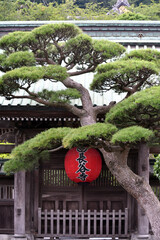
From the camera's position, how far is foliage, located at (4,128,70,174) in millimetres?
7957

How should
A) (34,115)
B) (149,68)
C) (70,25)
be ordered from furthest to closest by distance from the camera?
(34,115)
(70,25)
(149,68)

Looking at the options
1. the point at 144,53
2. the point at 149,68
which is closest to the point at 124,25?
the point at 144,53

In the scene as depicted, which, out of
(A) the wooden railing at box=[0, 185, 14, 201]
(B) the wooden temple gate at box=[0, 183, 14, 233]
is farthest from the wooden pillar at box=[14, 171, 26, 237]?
(A) the wooden railing at box=[0, 185, 14, 201]

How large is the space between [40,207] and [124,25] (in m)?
7.25

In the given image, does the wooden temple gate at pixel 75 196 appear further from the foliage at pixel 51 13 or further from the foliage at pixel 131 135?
the foliage at pixel 51 13

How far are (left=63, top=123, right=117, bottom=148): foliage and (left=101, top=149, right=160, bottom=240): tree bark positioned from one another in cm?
89

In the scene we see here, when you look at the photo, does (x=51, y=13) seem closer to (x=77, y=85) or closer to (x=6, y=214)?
(x=6, y=214)

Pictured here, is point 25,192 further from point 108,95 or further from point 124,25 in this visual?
point 124,25

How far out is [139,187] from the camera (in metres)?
8.00

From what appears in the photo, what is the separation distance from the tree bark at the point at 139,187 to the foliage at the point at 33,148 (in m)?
1.17

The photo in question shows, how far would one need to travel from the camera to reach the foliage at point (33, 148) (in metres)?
7.96

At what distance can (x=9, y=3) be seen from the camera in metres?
31.1

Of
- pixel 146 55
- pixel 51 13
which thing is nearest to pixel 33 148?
pixel 146 55

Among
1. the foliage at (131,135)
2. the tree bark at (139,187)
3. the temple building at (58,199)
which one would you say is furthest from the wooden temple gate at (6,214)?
the foliage at (131,135)
